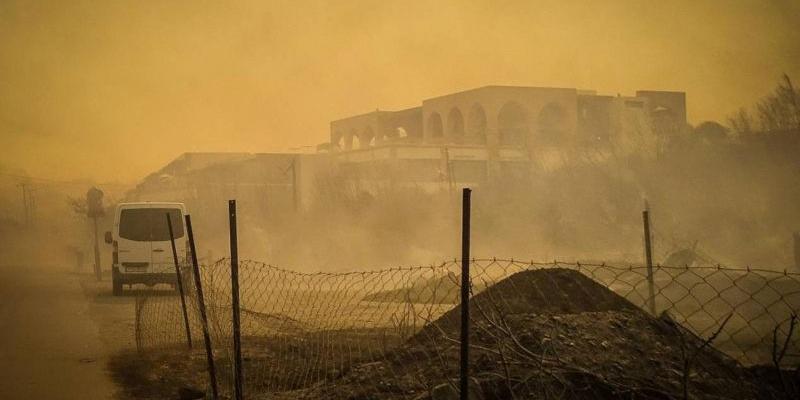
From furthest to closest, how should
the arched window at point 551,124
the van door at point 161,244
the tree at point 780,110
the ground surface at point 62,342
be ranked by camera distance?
the arched window at point 551,124
the tree at point 780,110
the van door at point 161,244
the ground surface at point 62,342

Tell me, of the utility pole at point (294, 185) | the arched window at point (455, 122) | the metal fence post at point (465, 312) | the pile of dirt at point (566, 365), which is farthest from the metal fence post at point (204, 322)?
the arched window at point (455, 122)

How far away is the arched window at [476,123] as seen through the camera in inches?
2310

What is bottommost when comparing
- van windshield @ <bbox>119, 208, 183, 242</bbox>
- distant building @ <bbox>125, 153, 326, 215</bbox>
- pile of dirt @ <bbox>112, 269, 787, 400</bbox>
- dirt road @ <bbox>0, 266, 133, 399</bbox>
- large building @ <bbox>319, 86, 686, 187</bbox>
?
dirt road @ <bbox>0, 266, 133, 399</bbox>

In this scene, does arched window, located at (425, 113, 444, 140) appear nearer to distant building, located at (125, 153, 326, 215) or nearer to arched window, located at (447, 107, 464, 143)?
arched window, located at (447, 107, 464, 143)

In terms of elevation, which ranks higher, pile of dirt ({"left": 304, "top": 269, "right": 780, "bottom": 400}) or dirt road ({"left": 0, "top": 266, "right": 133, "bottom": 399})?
pile of dirt ({"left": 304, "top": 269, "right": 780, "bottom": 400})

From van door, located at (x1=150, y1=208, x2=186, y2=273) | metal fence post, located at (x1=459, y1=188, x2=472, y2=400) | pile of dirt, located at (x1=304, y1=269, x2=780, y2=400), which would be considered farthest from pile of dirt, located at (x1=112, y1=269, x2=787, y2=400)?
van door, located at (x1=150, y1=208, x2=186, y2=273)

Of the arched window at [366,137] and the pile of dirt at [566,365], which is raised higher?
the arched window at [366,137]

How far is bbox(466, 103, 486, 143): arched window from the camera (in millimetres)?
58675

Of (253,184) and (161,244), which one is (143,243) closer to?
(161,244)

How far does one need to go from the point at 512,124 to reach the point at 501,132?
122 centimetres

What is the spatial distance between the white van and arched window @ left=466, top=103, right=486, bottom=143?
126 feet

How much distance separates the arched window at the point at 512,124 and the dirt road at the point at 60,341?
38349 mm

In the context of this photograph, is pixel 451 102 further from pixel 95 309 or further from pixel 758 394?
pixel 758 394

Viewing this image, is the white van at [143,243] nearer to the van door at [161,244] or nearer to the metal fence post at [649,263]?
the van door at [161,244]
